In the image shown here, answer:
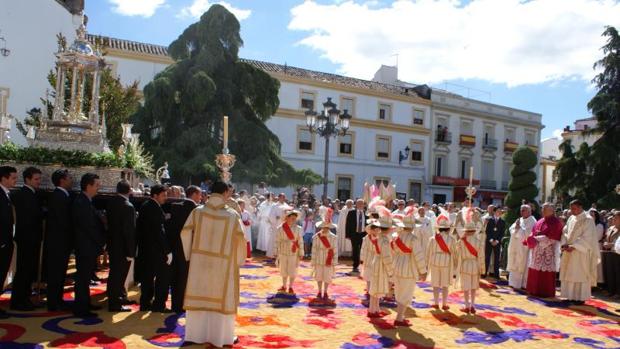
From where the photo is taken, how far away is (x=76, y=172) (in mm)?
9344

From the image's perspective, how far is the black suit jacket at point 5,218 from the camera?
6.76 metres

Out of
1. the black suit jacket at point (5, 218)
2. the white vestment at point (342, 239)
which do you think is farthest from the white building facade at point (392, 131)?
the black suit jacket at point (5, 218)

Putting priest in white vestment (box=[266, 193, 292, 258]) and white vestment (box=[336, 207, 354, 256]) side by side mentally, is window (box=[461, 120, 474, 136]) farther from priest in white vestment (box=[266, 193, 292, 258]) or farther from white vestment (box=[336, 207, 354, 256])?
priest in white vestment (box=[266, 193, 292, 258])

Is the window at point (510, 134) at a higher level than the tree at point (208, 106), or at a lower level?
higher

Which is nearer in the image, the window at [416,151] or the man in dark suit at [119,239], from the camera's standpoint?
the man in dark suit at [119,239]

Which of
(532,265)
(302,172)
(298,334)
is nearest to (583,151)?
(302,172)

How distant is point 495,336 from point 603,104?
79.0ft

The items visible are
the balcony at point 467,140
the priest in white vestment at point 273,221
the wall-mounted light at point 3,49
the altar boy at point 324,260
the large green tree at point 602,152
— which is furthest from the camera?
the balcony at point 467,140

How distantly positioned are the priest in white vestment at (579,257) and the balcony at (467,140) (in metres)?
31.1

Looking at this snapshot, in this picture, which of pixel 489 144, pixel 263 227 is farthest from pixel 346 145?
pixel 263 227

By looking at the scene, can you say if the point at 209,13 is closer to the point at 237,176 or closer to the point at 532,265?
the point at 237,176

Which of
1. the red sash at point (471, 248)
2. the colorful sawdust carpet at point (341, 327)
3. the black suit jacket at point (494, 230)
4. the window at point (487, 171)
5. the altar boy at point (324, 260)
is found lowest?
the colorful sawdust carpet at point (341, 327)

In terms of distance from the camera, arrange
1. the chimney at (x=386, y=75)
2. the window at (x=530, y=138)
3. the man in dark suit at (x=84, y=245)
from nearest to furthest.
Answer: the man in dark suit at (x=84, y=245) < the chimney at (x=386, y=75) < the window at (x=530, y=138)

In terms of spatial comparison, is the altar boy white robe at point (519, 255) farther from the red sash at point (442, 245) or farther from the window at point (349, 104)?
the window at point (349, 104)
